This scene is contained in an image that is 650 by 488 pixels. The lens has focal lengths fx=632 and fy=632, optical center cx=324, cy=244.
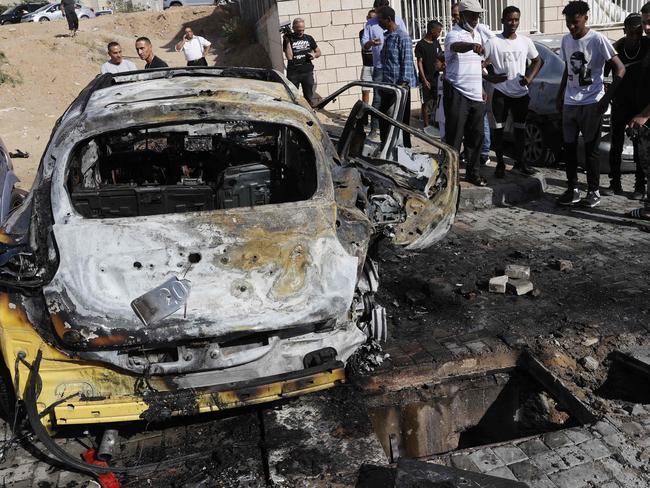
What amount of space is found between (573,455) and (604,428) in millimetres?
309

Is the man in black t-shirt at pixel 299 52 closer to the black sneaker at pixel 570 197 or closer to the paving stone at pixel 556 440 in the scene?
the black sneaker at pixel 570 197

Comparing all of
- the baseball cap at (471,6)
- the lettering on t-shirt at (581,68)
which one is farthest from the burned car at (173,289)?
the lettering on t-shirt at (581,68)

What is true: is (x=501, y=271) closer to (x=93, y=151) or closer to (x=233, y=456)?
(x=233, y=456)

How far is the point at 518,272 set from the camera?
525 centimetres

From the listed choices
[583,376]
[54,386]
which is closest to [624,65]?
[583,376]

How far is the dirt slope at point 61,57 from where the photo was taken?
13.1 metres

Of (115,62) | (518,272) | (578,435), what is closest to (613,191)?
(518,272)

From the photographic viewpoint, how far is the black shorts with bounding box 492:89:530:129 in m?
Result: 7.63

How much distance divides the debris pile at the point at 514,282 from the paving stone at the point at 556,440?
1723 mm

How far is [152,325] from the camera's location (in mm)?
3137

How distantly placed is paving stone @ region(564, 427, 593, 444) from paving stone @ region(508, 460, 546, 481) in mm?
319

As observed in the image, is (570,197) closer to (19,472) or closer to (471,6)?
(471,6)

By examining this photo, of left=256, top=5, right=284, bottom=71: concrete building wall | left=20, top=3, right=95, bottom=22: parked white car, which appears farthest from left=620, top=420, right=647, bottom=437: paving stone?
left=20, top=3, right=95, bottom=22: parked white car

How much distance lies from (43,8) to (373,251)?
3317cm
